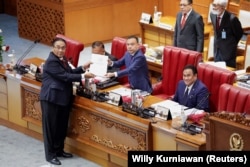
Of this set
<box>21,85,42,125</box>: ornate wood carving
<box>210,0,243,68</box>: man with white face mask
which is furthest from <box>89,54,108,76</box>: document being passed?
<box>210,0,243,68</box>: man with white face mask

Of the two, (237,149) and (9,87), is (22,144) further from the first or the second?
(237,149)

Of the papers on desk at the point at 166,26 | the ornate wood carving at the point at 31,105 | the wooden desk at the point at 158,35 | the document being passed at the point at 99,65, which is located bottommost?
the ornate wood carving at the point at 31,105

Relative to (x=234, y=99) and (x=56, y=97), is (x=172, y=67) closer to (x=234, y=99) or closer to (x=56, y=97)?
(x=234, y=99)

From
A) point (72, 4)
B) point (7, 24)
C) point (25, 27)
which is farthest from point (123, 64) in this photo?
point (7, 24)

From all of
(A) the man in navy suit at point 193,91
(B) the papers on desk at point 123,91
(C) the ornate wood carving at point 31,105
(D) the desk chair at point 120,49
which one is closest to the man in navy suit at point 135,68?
(B) the papers on desk at point 123,91

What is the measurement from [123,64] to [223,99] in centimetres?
163

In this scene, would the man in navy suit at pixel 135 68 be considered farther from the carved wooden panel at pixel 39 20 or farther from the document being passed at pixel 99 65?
the carved wooden panel at pixel 39 20

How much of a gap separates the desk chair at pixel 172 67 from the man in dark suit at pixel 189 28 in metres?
0.78

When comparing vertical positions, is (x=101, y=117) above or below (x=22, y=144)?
above

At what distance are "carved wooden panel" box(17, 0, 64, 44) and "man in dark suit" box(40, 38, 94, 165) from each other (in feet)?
14.5

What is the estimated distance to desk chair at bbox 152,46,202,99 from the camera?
332 inches

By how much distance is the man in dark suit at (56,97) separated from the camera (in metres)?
7.65

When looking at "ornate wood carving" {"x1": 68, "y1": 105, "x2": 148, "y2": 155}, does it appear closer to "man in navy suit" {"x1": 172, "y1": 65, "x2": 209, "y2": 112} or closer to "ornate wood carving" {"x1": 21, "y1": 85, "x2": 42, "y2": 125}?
"ornate wood carving" {"x1": 21, "y1": 85, "x2": 42, "y2": 125}

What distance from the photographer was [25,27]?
13.0 m
